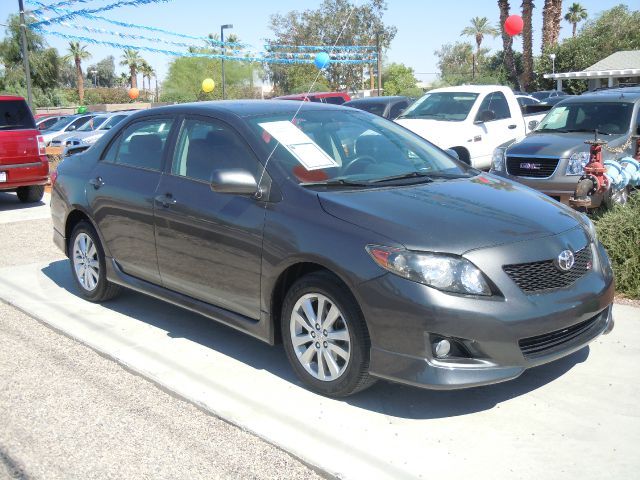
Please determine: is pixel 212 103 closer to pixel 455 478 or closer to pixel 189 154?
pixel 189 154

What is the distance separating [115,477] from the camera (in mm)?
3406

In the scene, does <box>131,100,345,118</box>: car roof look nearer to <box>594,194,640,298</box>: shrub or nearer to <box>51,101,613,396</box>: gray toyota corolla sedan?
<box>51,101,613,396</box>: gray toyota corolla sedan

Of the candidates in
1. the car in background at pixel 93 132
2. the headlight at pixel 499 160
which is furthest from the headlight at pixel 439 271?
the car in background at pixel 93 132

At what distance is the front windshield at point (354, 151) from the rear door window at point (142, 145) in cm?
91

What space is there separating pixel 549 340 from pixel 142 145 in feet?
11.2

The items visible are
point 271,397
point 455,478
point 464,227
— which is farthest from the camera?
point 271,397

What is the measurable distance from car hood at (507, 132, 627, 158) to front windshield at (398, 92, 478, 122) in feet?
8.49

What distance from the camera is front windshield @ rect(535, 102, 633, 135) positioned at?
970cm

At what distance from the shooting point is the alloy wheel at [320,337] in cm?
398

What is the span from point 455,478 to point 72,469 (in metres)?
1.83

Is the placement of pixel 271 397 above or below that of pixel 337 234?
below

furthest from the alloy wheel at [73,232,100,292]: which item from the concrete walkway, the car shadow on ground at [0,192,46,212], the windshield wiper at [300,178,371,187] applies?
the car shadow on ground at [0,192,46,212]

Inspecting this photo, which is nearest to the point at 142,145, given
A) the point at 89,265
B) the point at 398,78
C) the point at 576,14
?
the point at 89,265

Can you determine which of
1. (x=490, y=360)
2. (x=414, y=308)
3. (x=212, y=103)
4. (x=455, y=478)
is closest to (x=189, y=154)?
(x=212, y=103)
